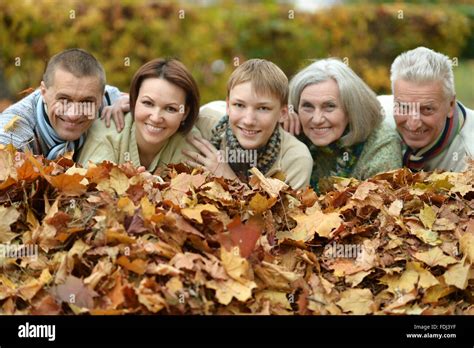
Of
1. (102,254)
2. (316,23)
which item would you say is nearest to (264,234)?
(102,254)

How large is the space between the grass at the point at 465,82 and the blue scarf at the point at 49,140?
7.66 m

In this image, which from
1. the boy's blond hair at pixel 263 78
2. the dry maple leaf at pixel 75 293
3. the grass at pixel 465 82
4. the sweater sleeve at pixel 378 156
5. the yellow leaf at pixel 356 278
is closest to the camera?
the dry maple leaf at pixel 75 293

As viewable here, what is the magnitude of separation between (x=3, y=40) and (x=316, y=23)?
3.94 m

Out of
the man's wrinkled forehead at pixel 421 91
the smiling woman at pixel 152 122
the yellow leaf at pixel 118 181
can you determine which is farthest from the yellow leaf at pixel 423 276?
the smiling woman at pixel 152 122

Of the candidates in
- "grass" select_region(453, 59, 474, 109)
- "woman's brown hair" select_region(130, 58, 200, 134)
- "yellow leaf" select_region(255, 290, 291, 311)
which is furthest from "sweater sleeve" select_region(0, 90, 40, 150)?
"grass" select_region(453, 59, 474, 109)

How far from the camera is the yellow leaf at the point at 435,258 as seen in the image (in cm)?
335

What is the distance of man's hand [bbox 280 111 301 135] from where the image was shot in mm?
4770

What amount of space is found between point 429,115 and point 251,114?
110 cm

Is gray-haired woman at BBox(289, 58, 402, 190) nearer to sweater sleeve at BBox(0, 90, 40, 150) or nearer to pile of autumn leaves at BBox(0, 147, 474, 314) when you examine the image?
pile of autumn leaves at BBox(0, 147, 474, 314)

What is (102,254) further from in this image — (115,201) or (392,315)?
(392,315)

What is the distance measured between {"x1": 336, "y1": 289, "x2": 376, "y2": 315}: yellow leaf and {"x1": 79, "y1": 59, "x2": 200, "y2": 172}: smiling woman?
1.60 m

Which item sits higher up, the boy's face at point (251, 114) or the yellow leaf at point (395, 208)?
the boy's face at point (251, 114)

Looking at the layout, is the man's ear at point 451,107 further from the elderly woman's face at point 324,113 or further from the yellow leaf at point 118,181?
the yellow leaf at point 118,181

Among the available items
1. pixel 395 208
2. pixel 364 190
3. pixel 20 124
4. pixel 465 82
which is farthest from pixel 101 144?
pixel 465 82
